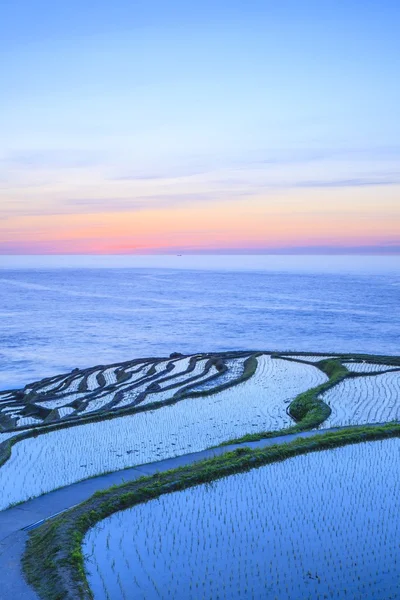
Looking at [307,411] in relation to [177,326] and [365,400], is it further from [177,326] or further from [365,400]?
[177,326]

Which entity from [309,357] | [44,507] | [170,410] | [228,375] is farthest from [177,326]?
[44,507]

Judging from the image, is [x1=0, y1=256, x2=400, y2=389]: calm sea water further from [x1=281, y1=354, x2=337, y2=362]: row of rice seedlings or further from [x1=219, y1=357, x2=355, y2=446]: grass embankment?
[x1=219, y1=357, x2=355, y2=446]: grass embankment

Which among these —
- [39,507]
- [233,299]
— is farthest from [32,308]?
[39,507]

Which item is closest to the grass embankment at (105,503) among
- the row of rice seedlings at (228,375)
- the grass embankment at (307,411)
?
the grass embankment at (307,411)

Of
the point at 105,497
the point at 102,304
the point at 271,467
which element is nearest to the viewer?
the point at 105,497

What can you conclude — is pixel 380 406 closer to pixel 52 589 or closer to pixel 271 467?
pixel 271 467

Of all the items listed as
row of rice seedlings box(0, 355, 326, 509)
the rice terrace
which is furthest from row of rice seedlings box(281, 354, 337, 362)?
the rice terrace
